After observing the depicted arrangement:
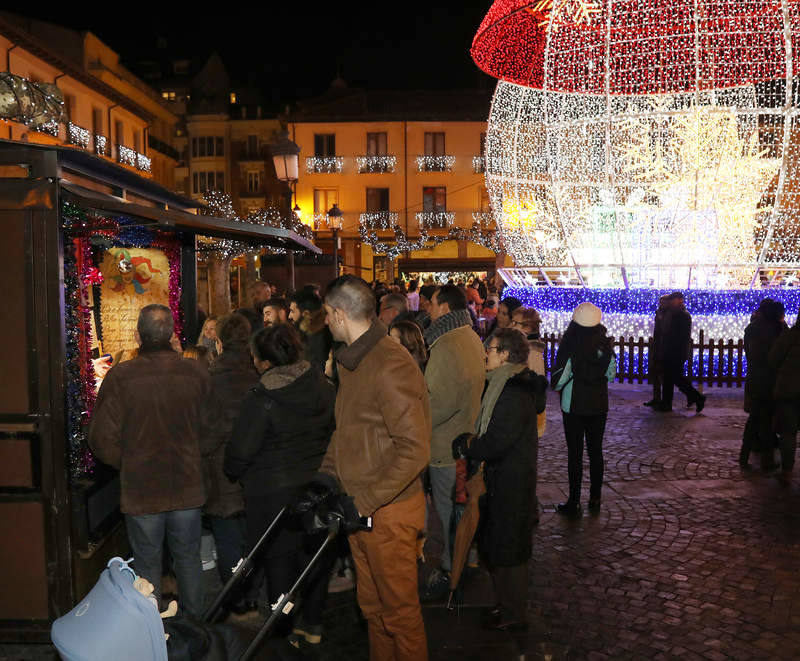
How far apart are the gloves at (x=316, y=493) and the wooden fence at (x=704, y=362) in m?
9.58

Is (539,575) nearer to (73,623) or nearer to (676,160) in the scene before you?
(73,623)

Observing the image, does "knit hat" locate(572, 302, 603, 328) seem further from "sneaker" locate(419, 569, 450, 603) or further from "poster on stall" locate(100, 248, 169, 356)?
"poster on stall" locate(100, 248, 169, 356)

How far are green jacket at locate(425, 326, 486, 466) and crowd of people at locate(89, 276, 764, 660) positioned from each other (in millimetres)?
10

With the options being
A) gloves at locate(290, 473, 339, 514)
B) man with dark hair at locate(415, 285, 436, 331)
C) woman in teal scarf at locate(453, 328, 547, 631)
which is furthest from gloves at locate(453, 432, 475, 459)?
man with dark hair at locate(415, 285, 436, 331)

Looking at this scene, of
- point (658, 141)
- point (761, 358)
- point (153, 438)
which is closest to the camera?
point (153, 438)

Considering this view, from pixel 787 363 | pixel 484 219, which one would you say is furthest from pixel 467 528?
pixel 484 219

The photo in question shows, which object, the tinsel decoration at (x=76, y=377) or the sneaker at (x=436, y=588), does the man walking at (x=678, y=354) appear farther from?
the tinsel decoration at (x=76, y=377)

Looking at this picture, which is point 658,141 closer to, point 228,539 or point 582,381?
point 582,381

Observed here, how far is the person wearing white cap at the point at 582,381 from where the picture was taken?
6.13 meters

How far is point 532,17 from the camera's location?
13688 millimetres

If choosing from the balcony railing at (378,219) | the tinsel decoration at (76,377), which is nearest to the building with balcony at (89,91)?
the balcony railing at (378,219)

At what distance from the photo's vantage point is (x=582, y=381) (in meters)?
6.13

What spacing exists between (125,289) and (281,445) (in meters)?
3.59

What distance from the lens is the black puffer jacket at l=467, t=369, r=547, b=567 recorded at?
4.13m
